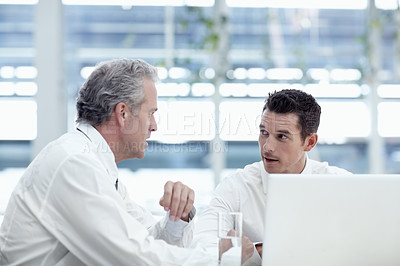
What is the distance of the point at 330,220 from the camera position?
4.19 ft

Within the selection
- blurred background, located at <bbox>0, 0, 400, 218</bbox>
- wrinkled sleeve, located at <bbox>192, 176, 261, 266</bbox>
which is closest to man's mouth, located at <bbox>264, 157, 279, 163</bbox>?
wrinkled sleeve, located at <bbox>192, 176, 261, 266</bbox>

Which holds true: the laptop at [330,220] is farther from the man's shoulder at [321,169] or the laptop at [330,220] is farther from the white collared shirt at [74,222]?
the man's shoulder at [321,169]

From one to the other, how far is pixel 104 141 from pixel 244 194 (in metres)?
0.72

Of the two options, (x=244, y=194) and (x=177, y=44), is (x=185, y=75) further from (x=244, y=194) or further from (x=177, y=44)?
(x=244, y=194)

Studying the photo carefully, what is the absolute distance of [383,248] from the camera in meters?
1.31

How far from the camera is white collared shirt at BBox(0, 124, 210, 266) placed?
4.64 ft

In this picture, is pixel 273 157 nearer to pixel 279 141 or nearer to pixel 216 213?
pixel 279 141

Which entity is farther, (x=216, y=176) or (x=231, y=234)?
(x=216, y=176)

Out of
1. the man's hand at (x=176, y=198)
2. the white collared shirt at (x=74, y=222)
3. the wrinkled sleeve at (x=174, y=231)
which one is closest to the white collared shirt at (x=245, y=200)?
the wrinkled sleeve at (x=174, y=231)

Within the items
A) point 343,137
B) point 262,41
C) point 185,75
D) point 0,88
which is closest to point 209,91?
point 185,75

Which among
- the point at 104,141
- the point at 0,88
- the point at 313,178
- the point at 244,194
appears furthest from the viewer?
the point at 0,88

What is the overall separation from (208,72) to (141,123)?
6.78 ft

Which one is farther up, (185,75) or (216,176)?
(185,75)

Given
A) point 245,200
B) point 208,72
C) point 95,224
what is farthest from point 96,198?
point 208,72
